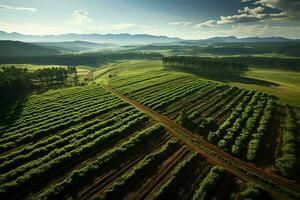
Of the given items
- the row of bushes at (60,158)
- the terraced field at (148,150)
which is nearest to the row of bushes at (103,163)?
the terraced field at (148,150)

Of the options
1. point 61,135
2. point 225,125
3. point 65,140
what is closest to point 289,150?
point 225,125

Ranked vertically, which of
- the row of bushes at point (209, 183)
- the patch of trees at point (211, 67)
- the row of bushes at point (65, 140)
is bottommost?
the patch of trees at point (211, 67)

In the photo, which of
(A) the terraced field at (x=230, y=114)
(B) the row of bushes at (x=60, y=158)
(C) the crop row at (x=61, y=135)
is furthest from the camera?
(A) the terraced field at (x=230, y=114)

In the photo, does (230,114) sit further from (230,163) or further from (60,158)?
(60,158)

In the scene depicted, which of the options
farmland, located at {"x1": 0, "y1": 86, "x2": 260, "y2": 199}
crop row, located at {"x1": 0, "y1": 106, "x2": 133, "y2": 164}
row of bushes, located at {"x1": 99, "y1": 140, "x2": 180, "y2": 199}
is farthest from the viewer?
crop row, located at {"x1": 0, "y1": 106, "x2": 133, "y2": 164}

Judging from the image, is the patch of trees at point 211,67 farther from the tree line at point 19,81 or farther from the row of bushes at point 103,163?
the row of bushes at point 103,163

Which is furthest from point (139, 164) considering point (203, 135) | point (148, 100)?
point (148, 100)

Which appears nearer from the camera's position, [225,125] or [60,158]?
[60,158]

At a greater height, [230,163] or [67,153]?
[67,153]

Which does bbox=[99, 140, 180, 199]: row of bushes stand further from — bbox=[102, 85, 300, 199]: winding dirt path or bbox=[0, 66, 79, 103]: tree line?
bbox=[0, 66, 79, 103]: tree line

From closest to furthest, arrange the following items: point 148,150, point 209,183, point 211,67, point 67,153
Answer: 1. point 209,183
2. point 67,153
3. point 148,150
4. point 211,67

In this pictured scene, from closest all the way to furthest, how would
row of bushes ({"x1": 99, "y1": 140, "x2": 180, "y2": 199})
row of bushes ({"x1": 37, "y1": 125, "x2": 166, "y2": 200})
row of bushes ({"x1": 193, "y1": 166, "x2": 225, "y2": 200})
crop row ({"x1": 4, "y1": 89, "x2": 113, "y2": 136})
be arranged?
row of bushes ({"x1": 193, "y1": 166, "x2": 225, "y2": 200}), row of bushes ({"x1": 99, "y1": 140, "x2": 180, "y2": 199}), row of bushes ({"x1": 37, "y1": 125, "x2": 166, "y2": 200}), crop row ({"x1": 4, "y1": 89, "x2": 113, "y2": 136})

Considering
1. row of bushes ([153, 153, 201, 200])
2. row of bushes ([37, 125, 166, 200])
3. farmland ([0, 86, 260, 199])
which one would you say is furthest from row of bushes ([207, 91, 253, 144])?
row of bushes ([37, 125, 166, 200])
